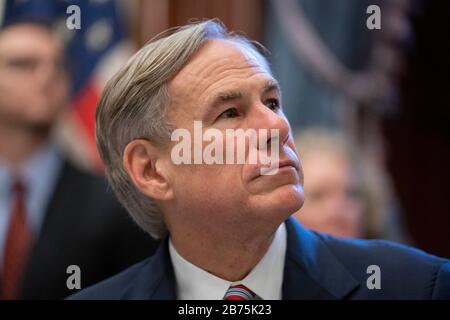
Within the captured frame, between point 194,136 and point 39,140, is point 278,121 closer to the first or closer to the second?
point 194,136

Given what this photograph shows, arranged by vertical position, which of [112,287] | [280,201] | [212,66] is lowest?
[112,287]

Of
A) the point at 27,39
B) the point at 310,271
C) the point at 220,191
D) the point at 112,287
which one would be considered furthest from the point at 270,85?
the point at 27,39

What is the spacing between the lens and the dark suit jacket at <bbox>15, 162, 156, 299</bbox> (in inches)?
63.4

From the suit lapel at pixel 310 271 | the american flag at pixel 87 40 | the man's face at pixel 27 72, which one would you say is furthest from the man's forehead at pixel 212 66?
the man's face at pixel 27 72

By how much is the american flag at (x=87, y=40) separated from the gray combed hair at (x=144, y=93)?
36cm

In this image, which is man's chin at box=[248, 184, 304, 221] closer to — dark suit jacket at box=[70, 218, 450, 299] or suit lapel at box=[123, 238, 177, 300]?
dark suit jacket at box=[70, 218, 450, 299]

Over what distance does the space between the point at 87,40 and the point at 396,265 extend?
99cm

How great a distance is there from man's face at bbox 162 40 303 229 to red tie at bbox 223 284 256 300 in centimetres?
14

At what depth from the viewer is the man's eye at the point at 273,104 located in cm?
136

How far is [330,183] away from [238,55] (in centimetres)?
68

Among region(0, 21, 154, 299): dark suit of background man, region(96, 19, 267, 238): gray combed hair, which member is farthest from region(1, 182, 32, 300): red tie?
region(96, 19, 267, 238): gray combed hair

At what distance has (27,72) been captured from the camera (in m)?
1.83

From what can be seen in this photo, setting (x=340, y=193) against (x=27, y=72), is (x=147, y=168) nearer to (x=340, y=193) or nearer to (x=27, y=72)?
(x=27, y=72)

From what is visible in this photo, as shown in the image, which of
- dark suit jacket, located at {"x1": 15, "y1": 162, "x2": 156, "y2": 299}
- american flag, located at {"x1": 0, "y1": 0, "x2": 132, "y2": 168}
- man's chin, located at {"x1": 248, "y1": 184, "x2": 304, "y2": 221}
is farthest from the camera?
american flag, located at {"x1": 0, "y1": 0, "x2": 132, "y2": 168}
